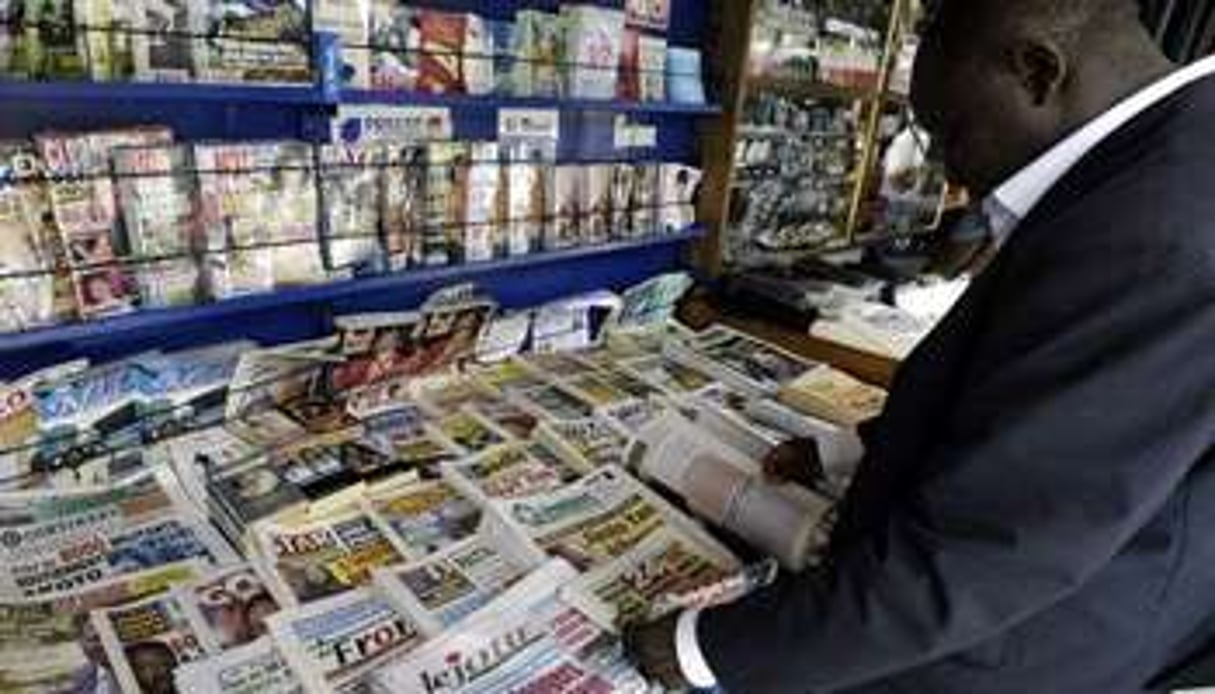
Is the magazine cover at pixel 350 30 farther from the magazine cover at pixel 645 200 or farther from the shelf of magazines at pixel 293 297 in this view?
the magazine cover at pixel 645 200

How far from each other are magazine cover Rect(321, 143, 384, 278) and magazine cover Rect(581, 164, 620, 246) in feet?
1.74

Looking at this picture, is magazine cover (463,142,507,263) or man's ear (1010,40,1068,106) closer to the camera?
man's ear (1010,40,1068,106)

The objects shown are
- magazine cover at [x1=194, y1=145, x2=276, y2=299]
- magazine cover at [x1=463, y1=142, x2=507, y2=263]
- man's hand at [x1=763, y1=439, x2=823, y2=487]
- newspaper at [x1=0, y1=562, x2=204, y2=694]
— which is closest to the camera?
newspaper at [x1=0, y1=562, x2=204, y2=694]

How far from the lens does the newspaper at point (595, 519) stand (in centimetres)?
133

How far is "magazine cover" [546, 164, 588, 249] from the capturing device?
6.33ft

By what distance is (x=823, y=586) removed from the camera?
885mm

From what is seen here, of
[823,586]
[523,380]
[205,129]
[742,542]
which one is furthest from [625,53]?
[823,586]

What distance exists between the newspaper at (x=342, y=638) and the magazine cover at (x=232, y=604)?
0.14 feet

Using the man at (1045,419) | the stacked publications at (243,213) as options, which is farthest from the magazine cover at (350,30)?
the man at (1045,419)

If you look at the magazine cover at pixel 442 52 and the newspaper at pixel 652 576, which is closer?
the newspaper at pixel 652 576

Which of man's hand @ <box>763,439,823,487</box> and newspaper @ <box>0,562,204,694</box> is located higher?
man's hand @ <box>763,439,823,487</box>

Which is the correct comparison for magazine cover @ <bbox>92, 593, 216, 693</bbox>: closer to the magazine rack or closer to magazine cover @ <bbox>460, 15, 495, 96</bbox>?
the magazine rack

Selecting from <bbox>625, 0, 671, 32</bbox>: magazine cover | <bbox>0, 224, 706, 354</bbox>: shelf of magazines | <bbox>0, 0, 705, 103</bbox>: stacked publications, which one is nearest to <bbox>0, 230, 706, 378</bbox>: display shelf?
<bbox>0, 224, 706, 354</bbox>: shelf of magazines

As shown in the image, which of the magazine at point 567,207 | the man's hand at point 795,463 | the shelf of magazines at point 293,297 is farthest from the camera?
the magazine at point 567,207
